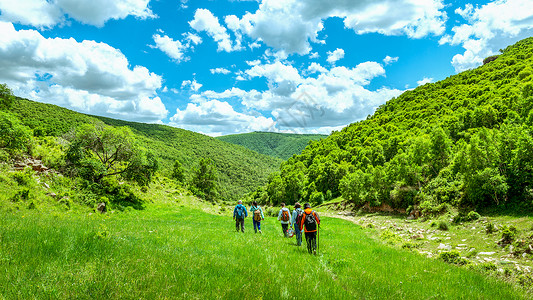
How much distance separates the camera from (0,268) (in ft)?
14.4

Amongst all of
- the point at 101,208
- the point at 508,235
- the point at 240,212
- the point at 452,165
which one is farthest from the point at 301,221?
the point at 452,165

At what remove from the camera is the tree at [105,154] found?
29.6 m

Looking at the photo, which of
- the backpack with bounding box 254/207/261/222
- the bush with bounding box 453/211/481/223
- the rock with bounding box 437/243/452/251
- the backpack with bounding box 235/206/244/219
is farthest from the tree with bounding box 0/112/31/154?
the bush with bounding box 453/211/481/223

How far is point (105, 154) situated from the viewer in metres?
35.1

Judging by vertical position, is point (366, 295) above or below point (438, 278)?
above

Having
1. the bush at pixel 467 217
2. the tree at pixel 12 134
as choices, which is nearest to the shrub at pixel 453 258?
the bush at pixel 467 217

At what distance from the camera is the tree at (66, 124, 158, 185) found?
97.2 feet

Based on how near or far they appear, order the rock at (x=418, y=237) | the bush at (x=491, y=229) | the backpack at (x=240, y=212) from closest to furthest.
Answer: the bush at (x=491, y=229)
the backpack at (x=240, y=212)
the rock at (x=418, y=237)

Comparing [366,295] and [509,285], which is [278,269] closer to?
[366,295]

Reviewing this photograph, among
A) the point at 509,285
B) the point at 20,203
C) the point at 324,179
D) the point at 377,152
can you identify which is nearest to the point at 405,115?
the point at 377,152

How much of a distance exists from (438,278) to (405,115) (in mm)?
111882

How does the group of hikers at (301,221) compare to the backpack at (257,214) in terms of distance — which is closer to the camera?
the group of hikers at (301,221)

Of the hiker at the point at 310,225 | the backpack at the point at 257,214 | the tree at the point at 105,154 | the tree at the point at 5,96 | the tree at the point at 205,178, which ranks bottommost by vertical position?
the tree at the point at 205,178

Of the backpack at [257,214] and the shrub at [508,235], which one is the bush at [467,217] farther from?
the backpack at [257,214]
